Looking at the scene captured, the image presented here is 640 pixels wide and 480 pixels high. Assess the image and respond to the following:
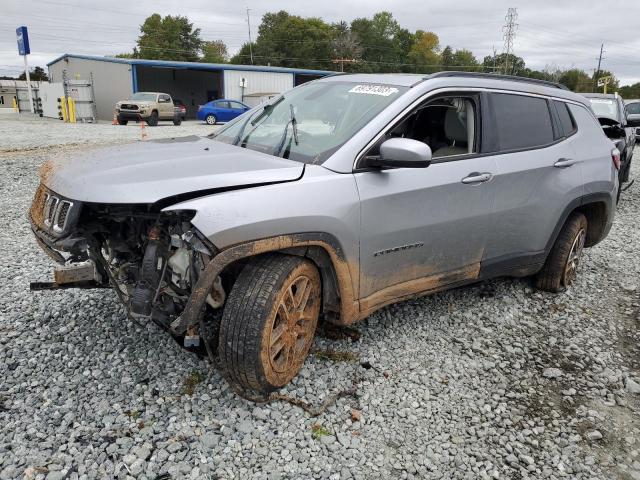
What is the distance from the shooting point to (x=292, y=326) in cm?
307

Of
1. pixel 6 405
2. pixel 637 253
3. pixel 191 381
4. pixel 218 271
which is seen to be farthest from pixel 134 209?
pixel 637 253

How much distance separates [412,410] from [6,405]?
227 centimetres

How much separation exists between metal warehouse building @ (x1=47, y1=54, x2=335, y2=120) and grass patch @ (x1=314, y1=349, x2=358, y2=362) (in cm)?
2969

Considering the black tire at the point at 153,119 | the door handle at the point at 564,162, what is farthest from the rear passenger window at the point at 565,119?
the black tire at the point at 153,119

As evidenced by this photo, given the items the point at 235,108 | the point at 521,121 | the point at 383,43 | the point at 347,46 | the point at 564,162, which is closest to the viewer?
the point at 521,121

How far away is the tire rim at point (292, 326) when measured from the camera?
2932 millimetres

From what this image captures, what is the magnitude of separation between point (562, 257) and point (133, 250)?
12.1 feet

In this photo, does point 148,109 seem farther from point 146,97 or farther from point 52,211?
point 52,211

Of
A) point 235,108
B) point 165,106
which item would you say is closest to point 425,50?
point 235,108

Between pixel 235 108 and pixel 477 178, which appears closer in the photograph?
pixel 477 178

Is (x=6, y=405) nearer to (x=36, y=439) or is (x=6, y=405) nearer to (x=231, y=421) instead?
(x=36, y=439)

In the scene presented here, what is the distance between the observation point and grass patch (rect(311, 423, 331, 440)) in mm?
2830

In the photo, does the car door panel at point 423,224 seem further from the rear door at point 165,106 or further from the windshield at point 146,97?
the rear door at point 165,106

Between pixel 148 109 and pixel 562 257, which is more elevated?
pixel 148 109
